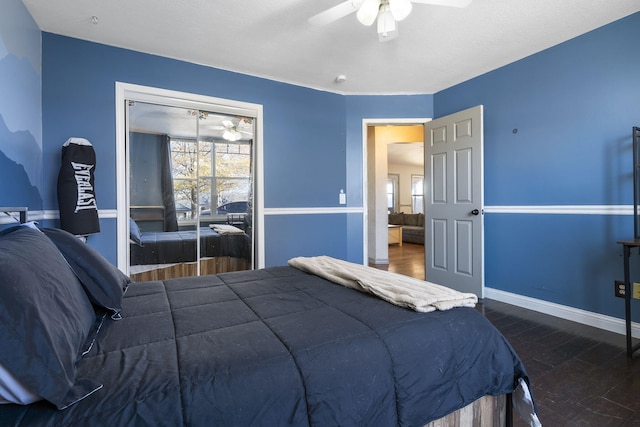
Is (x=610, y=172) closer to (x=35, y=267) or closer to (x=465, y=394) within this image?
(x=465, y=394)

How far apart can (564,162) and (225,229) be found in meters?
3.40

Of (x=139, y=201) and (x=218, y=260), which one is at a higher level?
(x=139, y=201)

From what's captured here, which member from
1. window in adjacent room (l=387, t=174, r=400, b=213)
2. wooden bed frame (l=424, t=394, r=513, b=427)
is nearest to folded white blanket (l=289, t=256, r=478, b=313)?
wooden bed frame (l=424, t=394, r=513, b=427)

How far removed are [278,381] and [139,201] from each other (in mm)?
2781

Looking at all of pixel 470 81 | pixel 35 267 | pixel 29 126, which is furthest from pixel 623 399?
pixel 29 126

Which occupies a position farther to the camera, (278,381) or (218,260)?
(218,260)

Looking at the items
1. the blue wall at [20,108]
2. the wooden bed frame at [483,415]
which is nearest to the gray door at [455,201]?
the wooden bed frame at [483,415]

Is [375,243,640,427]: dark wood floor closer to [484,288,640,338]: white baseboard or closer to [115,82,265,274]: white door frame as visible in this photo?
[484,288,640,338]: white baseboard

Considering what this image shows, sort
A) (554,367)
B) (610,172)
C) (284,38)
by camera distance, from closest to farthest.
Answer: (554,367), (610,172), (284,38)

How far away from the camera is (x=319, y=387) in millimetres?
868

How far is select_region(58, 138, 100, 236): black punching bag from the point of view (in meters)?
2.37

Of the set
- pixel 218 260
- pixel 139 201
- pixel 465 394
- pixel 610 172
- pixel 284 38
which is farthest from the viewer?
pixel 218 260

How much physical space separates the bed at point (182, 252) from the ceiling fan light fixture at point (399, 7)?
8.43 ft

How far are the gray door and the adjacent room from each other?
3 cm
